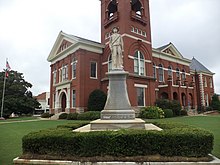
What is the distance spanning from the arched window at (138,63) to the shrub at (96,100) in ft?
18.9

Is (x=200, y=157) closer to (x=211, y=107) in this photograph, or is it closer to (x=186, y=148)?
(x=186, y=148)

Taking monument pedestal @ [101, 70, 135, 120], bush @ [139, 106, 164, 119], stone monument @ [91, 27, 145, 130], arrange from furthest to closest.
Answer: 1. bush @ [139, 106, 164, 119]
2. monument pedestal @ [101, 70, 135, 120]
3. stone monument @ [91, 27, 145, 130]

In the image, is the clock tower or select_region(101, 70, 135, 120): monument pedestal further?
the clock tower

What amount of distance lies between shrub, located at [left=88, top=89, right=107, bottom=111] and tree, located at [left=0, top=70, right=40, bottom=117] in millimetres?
19680

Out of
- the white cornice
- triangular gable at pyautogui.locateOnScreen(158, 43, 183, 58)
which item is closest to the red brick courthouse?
the white cornice

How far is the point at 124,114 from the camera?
377 inches

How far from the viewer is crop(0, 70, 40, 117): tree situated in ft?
122

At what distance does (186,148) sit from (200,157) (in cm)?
44

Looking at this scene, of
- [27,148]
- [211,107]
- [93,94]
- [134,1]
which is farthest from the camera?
[211,107]

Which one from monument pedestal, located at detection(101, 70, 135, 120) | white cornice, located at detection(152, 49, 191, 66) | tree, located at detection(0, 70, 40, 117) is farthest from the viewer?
tree, located at detection(0, 70, 40, 117)

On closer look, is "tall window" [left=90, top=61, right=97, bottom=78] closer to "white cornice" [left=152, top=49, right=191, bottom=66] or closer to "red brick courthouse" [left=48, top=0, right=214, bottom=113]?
"red brick courthouse" [left=48, top=0, right=214, bottom=113]

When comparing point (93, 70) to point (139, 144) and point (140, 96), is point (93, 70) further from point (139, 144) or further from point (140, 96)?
point (139, 144)

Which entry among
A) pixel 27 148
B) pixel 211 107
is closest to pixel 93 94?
pixel 27 148

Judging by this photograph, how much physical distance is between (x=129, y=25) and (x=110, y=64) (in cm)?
596
